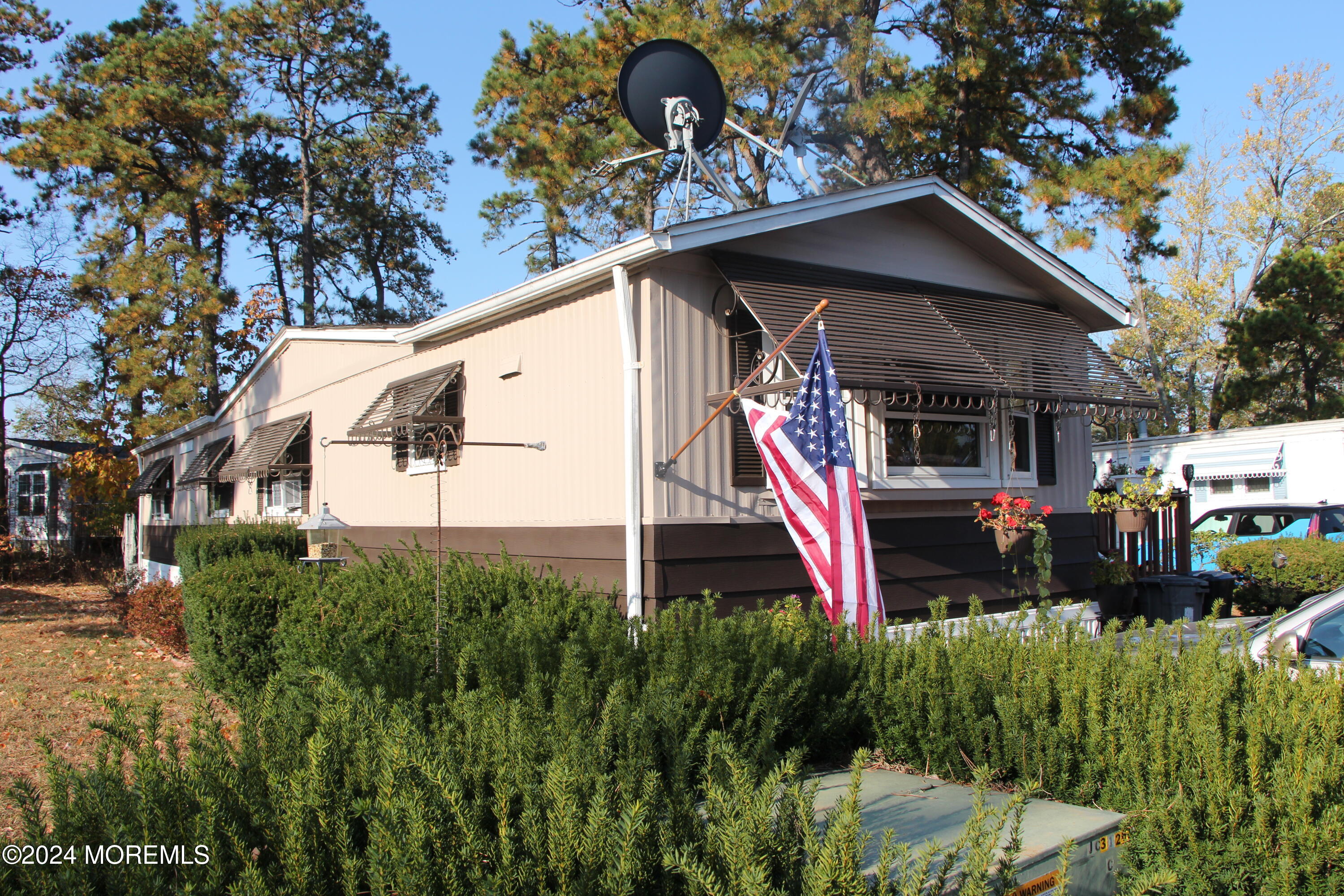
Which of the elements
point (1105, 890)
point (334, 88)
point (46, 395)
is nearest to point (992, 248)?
point (1105, 890)

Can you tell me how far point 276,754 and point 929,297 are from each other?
22.0ft

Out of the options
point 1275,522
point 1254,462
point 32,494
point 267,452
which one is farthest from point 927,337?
point 32,494

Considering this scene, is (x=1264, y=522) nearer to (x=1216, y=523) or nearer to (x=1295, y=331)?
(x=1216, y=523)

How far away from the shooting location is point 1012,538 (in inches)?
293

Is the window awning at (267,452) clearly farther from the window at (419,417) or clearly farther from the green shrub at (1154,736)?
the green shrub at (1154,736)

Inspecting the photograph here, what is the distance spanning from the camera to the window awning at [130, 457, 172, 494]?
20609mm

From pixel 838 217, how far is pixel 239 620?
5714mm

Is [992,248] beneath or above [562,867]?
above

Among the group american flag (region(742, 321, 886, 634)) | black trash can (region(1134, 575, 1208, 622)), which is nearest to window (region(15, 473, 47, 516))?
american flag (region(742, 321, 886, 634))

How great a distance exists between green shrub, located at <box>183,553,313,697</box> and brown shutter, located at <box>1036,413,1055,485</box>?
651 centimetres

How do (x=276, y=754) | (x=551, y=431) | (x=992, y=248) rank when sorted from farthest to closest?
(x=992, y=248)
(x=551, y=431)
(x=276, y=754)

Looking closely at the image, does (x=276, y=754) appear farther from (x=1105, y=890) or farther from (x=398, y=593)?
(x=398, y=593)

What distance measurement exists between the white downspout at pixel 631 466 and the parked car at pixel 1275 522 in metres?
10.8

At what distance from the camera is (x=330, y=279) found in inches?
1104
